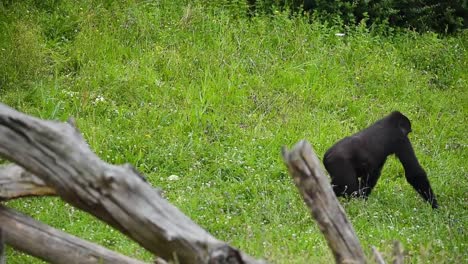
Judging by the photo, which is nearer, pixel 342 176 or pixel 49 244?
pixel 49 244

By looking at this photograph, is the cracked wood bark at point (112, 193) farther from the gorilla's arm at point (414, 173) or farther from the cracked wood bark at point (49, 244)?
the gorilla's arm at point (414, 173)

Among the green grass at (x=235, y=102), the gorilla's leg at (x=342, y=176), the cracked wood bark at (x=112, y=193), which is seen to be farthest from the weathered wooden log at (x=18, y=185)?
the gorilla's leg at (x=342, y=176)

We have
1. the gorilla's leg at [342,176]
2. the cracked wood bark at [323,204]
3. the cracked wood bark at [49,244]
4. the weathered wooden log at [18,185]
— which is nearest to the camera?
the cracked wood bark at [323,204]

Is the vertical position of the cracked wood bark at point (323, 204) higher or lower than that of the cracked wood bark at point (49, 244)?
higher

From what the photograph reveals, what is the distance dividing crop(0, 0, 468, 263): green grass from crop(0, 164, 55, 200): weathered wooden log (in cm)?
135

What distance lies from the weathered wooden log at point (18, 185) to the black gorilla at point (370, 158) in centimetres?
372

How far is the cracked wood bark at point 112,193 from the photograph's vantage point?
164 inches

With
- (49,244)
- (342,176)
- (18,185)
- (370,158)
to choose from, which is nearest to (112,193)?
(49,244)

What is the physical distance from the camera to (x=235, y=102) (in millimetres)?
10125

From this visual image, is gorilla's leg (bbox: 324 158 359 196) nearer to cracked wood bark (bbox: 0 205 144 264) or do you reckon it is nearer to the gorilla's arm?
the gorilla's arm

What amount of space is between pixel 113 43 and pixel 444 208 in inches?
190

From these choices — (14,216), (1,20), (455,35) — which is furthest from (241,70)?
(14,216)

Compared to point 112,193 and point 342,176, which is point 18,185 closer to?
point 112,193

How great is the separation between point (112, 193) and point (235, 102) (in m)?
5.97
